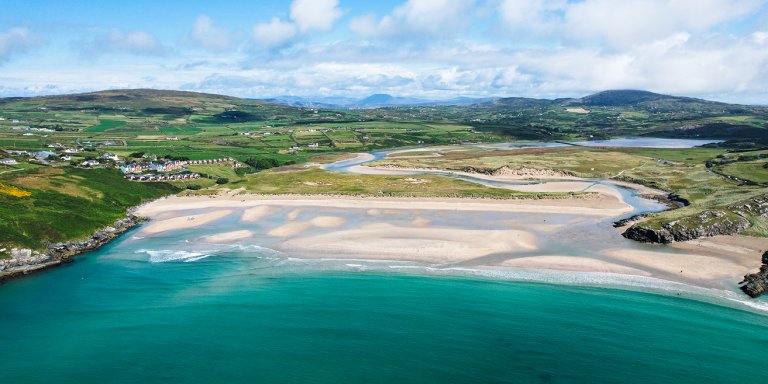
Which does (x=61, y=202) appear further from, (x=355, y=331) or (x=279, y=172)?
(x=279, y=172)

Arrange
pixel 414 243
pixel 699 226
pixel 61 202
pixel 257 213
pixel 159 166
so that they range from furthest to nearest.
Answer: pixel 159 166, pixel 257 213, pixel 61 202, pixel 699 226, pixel 414 243

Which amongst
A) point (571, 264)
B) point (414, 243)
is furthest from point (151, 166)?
point (571, 264)

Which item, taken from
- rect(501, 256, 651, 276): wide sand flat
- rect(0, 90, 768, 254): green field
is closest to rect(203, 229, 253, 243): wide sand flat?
rect(0, 90, 768, 254): green field

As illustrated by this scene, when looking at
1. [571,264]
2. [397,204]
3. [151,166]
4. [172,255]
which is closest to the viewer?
[571,264]

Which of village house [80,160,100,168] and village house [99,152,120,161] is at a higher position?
village house [99,152,120,161]

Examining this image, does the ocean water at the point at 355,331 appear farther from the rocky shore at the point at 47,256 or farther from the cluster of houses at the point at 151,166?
the cluster of houses at the point at 151,166

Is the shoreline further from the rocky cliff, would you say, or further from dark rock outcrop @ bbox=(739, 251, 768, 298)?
the rocky cliff

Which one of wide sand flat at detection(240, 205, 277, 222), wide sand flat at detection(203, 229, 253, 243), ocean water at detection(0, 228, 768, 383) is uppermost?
wide sand flat at detection(240, 205, 277, 222)
